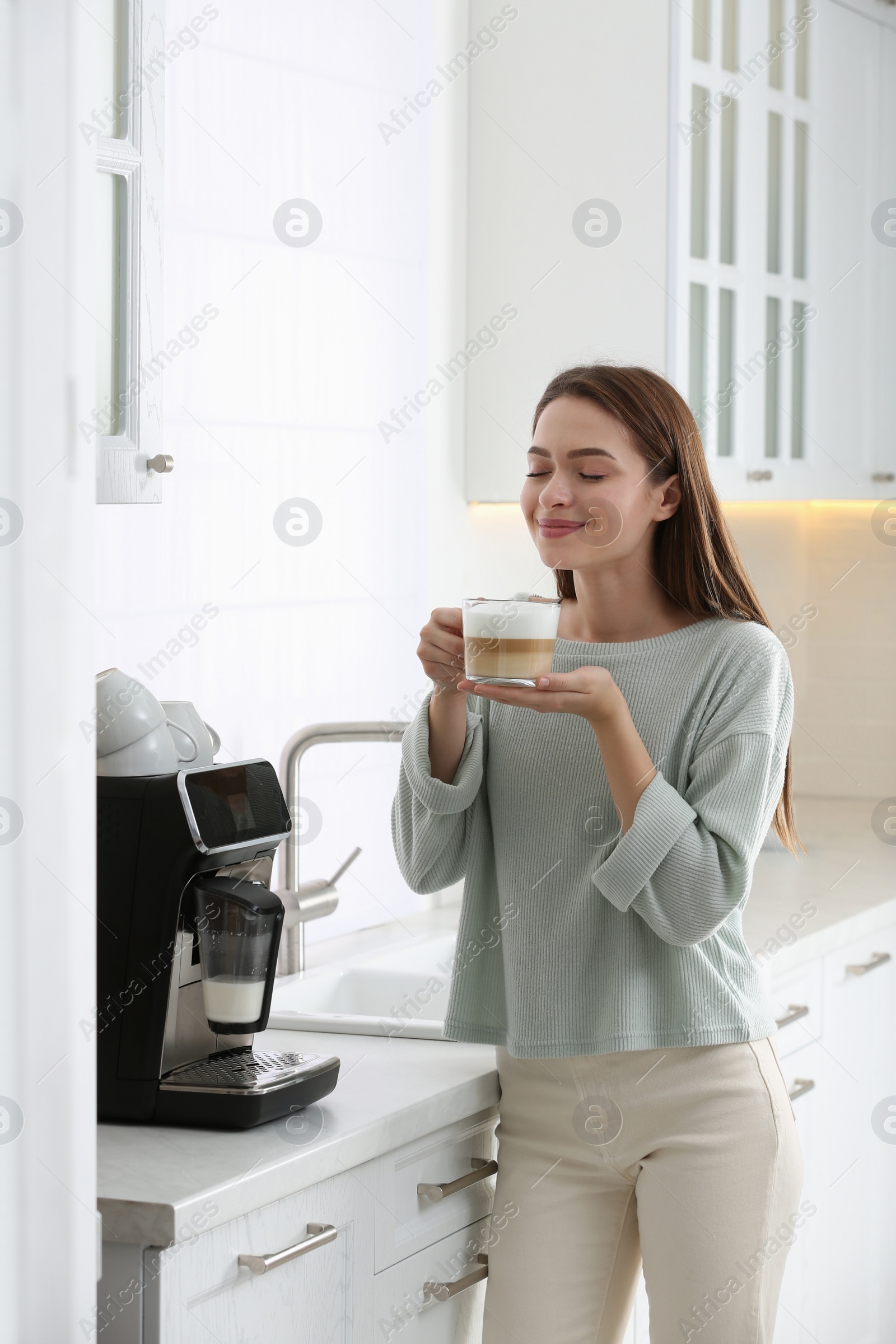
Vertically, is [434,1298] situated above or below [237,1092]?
below

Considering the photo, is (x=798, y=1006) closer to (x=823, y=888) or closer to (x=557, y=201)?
(x=823, y=888)

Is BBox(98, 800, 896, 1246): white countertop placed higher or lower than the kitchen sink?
higher

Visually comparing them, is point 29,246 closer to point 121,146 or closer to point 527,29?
point 121,146

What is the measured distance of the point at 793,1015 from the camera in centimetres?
208

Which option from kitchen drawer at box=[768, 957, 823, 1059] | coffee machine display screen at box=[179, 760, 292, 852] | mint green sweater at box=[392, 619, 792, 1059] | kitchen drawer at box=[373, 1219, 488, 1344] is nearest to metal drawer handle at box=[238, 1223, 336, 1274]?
kitchen drawer at box=[373, 1219, 488, 1344]

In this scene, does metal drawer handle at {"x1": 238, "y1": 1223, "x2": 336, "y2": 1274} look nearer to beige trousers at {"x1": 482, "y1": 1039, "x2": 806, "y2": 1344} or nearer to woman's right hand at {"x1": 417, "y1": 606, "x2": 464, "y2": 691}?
beige trousers at {"x1": 482, "y1": 1039, "x2": 806, "y2": 1344}

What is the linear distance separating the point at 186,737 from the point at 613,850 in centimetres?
43

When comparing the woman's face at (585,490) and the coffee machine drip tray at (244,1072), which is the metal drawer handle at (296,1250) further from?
the woman's face at (585,490)

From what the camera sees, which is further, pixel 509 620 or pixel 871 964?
pixel 871 964

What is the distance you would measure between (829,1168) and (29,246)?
1927 millimetres

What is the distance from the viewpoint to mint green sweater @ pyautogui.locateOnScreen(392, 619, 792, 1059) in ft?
4.17

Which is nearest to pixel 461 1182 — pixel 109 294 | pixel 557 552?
pixel 557 552

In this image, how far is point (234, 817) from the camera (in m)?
1.33

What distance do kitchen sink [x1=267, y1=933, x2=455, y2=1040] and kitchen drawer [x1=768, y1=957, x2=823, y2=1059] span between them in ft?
1.54
